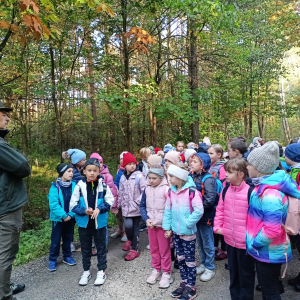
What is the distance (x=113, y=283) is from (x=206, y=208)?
184 cm

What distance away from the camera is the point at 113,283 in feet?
12.0

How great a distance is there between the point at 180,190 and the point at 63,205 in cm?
220

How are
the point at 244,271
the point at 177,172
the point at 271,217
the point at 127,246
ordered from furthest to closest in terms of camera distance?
the point at 127,246 → the point at 177,172 → the point at 244,271 → the point at 271,217

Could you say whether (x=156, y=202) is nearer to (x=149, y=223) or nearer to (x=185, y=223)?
(x=149, y=223)

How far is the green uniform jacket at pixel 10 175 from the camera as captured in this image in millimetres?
2801

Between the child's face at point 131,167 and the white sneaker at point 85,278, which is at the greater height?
the child's face at point 131,167

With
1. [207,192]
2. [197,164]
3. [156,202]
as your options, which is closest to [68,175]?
[156,202]

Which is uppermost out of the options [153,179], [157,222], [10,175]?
[10,175]

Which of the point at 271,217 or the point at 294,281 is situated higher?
the point at 271,217

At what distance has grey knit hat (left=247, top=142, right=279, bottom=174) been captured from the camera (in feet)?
8.21

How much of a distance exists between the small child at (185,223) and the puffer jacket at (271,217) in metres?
0.85

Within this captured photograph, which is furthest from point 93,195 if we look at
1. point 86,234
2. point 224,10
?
point 224,10

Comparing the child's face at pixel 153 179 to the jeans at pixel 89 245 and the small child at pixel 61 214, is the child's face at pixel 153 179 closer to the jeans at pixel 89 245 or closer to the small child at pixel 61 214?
the jeans at pixel 89 245

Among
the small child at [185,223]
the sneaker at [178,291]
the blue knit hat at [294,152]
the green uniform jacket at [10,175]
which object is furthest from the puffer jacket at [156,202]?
the blue knit hat at [294,152]
